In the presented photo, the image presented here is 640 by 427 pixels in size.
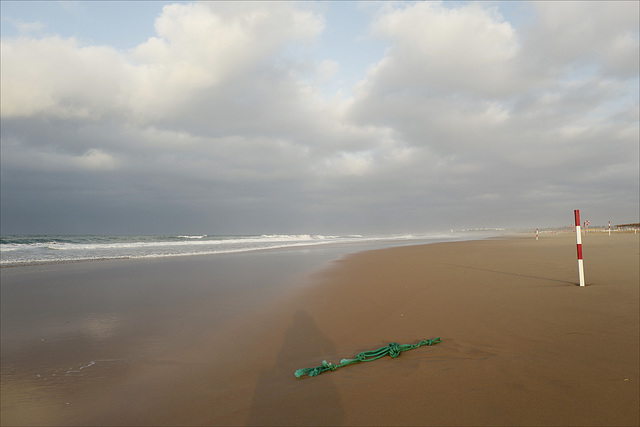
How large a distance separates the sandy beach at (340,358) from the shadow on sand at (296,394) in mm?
16

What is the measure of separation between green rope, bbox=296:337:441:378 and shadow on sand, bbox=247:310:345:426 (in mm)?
75

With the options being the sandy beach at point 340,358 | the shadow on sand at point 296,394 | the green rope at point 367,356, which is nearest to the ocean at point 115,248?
the sandy beach at point 340,358

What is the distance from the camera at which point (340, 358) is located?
3.91m

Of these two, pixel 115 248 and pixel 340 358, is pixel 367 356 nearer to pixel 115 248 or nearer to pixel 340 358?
pixel 340 358

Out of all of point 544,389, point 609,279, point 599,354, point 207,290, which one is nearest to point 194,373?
point 544,389

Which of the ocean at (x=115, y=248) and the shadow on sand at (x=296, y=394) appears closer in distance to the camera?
the shadow on sand at (x=296, y=394)

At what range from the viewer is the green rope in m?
3.45

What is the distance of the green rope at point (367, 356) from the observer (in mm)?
3445

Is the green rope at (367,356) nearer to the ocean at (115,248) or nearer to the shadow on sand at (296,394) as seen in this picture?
the shadow on sand at (296,394)

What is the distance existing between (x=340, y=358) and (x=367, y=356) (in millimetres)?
326

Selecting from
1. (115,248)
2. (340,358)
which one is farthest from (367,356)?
(115,248)

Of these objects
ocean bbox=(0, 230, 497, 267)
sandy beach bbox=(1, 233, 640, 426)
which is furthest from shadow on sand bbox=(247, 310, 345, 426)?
ocean bbox=(0, 230, 497, 267)

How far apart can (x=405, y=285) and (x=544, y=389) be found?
18.2ft

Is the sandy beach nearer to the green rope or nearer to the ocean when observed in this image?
the green rope
